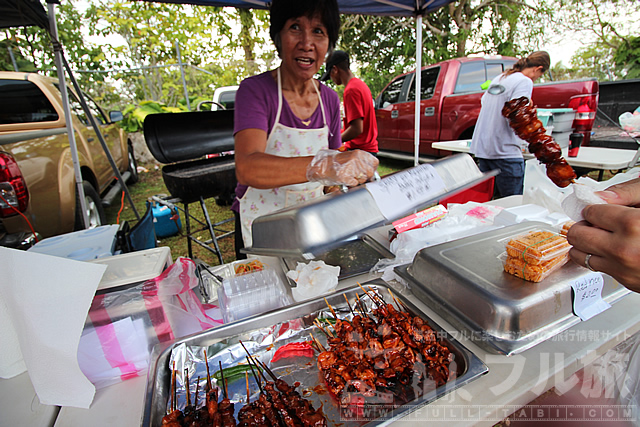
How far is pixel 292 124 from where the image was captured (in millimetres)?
2076

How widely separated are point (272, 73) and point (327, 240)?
1.43 m

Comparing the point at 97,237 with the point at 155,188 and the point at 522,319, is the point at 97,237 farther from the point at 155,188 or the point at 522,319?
the point at 155,188

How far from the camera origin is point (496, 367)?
1.03 m

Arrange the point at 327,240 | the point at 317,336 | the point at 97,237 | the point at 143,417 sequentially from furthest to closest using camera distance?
the point at 97,237 → the point at 317,336 → the point at 327,240 → the point at 143,417

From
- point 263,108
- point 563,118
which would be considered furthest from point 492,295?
point 563,118

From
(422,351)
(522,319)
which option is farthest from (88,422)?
(522,319)

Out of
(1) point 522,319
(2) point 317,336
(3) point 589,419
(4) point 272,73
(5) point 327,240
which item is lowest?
(3) point 589,419

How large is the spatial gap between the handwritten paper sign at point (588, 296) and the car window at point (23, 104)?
5.42 m

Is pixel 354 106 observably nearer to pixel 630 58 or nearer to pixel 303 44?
pixel 303 44

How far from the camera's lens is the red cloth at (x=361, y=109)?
12.0 feet

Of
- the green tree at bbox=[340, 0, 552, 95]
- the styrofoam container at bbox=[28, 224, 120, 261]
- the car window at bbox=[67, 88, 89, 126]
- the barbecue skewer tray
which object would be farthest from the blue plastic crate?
the green tree at bbox=[340, 0, 552, 95]

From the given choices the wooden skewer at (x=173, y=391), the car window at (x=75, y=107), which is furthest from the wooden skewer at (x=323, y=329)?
the car window at (x=75, y=107)

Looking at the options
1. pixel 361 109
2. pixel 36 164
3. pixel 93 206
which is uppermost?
pixel 361 109

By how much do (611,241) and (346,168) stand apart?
81 centimetres
